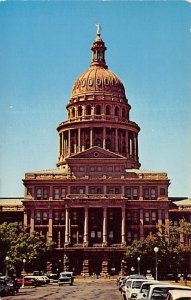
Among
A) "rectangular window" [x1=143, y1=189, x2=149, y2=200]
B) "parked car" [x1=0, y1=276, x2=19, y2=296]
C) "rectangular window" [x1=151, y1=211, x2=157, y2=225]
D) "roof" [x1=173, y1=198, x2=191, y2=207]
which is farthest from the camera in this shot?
"roof" [x1=173, y1=198, x2=191, y2=207]

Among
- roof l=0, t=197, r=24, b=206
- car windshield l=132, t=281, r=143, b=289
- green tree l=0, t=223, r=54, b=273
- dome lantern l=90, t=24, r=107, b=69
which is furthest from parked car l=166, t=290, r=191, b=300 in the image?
dome lantern l=90, t=24, r=107, b=69

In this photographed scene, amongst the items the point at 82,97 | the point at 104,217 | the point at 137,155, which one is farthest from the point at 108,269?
the point at 82,97

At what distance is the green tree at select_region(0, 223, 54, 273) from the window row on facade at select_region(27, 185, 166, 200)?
14027mm

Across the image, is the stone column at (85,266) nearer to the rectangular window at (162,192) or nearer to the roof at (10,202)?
the rectangular window at (162,192)

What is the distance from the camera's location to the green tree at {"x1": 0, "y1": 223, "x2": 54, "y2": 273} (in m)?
92.3

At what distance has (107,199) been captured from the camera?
114625mm

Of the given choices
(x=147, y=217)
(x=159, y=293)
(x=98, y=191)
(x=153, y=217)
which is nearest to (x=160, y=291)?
(x=159, y=293)

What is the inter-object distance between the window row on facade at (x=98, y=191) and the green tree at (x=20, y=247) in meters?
14.0

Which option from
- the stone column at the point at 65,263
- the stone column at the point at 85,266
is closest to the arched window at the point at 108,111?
the stone column at the point at 85,266

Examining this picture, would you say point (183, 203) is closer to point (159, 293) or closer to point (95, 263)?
point (95, 263)

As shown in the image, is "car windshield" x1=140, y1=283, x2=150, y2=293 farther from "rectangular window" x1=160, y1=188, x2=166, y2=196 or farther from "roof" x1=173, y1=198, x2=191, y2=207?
"roof" x1=173, y1=198, x2=191, y2=207

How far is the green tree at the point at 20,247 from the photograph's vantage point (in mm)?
92312

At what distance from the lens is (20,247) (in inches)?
3762

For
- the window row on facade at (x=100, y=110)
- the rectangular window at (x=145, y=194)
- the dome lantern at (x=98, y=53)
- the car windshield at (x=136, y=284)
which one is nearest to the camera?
the car windshield at (x=136, y=284)
